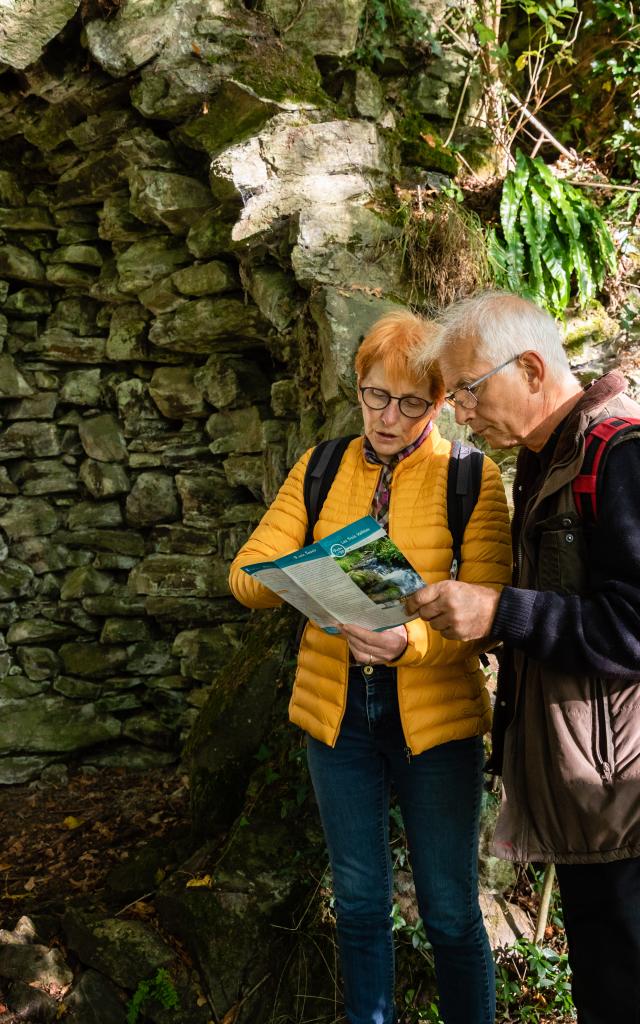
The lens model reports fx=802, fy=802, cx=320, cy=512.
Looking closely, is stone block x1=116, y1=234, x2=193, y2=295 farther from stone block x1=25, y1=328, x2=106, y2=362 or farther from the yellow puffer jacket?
the yellow puffer jacket

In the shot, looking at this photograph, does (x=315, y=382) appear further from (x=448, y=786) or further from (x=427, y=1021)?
(x=427, y=1021)

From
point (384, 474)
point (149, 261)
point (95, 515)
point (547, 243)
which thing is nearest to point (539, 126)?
point (547, 243)

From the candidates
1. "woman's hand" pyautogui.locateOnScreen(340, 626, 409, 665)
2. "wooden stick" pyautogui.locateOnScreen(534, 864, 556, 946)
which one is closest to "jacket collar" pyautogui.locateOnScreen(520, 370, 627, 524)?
"woman's hand" pyautogui.locateOnScreen(340, 626, 409, 665)

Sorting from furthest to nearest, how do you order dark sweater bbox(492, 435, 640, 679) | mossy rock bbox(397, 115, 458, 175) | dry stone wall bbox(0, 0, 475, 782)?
mossy rock bbox(397, 115, 458, 175)
dry stone wall bbox(0, 0, 475, 782)
dark sweater bbox(492, 435, 640, 679)

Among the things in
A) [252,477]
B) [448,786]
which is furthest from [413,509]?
[252,477]

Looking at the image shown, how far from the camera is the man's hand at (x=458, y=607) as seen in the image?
174 cm

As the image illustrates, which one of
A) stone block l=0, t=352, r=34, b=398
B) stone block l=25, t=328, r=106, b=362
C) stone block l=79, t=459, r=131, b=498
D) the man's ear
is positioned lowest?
stone block l=79, t=459, r=131, b=498

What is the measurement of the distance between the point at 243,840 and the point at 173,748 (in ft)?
7.79

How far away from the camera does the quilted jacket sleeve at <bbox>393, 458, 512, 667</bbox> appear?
201 cm

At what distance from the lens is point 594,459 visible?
1674 millimetres

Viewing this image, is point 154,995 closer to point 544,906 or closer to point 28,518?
point 544,906

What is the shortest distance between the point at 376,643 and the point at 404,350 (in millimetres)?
815

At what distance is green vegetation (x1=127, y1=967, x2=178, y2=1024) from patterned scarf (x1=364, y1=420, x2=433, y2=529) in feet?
6.91

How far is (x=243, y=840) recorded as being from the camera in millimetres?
3260
